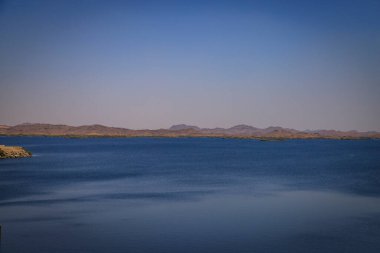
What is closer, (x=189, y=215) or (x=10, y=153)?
(x=189, y=215)

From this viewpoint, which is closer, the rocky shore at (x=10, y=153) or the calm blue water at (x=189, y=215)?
the calm blue water at (x=189, y=215)

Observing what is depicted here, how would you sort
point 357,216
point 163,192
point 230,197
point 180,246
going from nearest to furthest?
1. point 180,246
2. point 357,216
3. point 230,197
4. point 163,192

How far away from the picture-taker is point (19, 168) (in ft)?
150

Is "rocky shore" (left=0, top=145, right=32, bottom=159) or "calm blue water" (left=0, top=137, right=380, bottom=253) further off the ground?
"rocky shore" (left=0, top=145, right=32, bottom=159)

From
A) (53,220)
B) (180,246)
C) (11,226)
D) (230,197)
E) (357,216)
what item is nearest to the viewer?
(180,246)

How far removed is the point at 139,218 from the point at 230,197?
8396 mm

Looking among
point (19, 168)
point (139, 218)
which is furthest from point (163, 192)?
point (19, 168)

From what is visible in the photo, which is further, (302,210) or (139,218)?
(302,210)

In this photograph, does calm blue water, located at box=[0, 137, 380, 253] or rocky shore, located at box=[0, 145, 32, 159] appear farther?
rocky shore, located at box=[0, 145, 32, 159]

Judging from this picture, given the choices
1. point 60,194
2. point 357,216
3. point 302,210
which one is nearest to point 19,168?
point 60,194

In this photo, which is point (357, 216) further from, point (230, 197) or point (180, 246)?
point (180, 246)

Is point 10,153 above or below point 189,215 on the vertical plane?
above

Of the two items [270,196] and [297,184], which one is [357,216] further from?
[297,184]

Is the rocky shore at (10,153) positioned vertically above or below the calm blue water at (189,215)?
above
